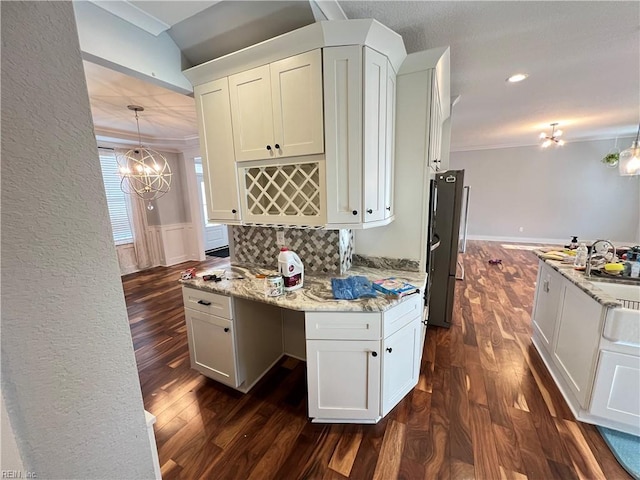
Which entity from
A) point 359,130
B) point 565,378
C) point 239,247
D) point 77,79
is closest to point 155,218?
point 239,247

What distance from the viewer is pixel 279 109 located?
1714mm

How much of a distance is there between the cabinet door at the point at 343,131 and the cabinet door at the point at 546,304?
6.00 ft

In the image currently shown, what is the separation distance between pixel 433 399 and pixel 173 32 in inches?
122

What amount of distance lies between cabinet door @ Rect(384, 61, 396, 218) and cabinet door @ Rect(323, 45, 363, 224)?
291mm

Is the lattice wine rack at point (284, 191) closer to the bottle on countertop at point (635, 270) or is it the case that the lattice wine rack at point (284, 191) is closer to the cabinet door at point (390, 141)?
the cabinet door at point (390, 141)

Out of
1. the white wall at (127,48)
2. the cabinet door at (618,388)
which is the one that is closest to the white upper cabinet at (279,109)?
the white wall at (127,48)

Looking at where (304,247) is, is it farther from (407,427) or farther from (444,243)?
(444,243)

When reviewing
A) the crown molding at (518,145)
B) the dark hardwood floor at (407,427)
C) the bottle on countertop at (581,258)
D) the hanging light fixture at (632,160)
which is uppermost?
the crown molding at (518,145)

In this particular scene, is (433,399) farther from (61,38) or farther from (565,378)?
(61,38)

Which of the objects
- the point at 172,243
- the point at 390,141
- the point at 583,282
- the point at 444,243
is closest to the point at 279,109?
the point at 390,141

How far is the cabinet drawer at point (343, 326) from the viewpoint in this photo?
1532mm

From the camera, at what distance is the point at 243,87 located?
1794 millimetres

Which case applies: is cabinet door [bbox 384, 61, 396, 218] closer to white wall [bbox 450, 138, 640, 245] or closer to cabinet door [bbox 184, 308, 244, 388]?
cabinet door [bbox 184, 308, 244, 388]

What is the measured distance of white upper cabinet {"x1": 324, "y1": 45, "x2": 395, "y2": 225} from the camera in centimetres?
154
